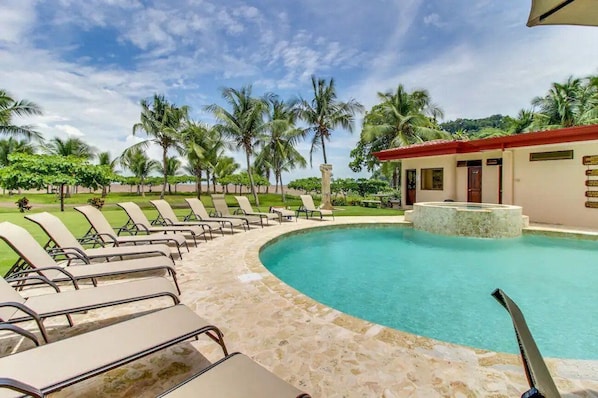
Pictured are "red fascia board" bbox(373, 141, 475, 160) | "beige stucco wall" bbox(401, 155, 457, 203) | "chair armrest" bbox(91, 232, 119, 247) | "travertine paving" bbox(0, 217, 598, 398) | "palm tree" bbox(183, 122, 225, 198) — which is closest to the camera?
"travertine paving" bbox(0, 217, 598, 398)

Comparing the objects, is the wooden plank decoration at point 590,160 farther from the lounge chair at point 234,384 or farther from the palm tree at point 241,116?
the palm tree at point 241,116

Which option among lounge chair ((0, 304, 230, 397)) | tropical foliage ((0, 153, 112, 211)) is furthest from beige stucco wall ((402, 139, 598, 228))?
tropical foliage ((0, 153, 112, 211))

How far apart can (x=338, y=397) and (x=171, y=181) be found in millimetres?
38195

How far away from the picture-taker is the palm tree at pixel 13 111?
664 inches

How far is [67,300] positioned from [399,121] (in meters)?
21.8

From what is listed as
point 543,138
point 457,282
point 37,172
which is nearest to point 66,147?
point 37,172

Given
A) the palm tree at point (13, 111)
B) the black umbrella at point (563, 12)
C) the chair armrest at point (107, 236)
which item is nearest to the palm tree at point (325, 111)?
the palm tree at point (13, 111)

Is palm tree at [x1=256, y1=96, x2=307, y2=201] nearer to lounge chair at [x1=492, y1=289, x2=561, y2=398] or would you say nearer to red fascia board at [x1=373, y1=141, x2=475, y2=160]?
red fascia board at [x1=373, y1=141, x2=475, y2=160]

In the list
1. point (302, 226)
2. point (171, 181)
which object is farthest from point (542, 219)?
point (171, 181)

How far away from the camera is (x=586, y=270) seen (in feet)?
21.0

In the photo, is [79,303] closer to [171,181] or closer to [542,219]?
[542,219]

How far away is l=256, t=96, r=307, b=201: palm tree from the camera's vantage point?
68.7 ft

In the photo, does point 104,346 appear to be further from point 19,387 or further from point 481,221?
point 481,221

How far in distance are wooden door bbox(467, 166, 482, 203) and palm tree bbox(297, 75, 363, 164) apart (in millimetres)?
8954
